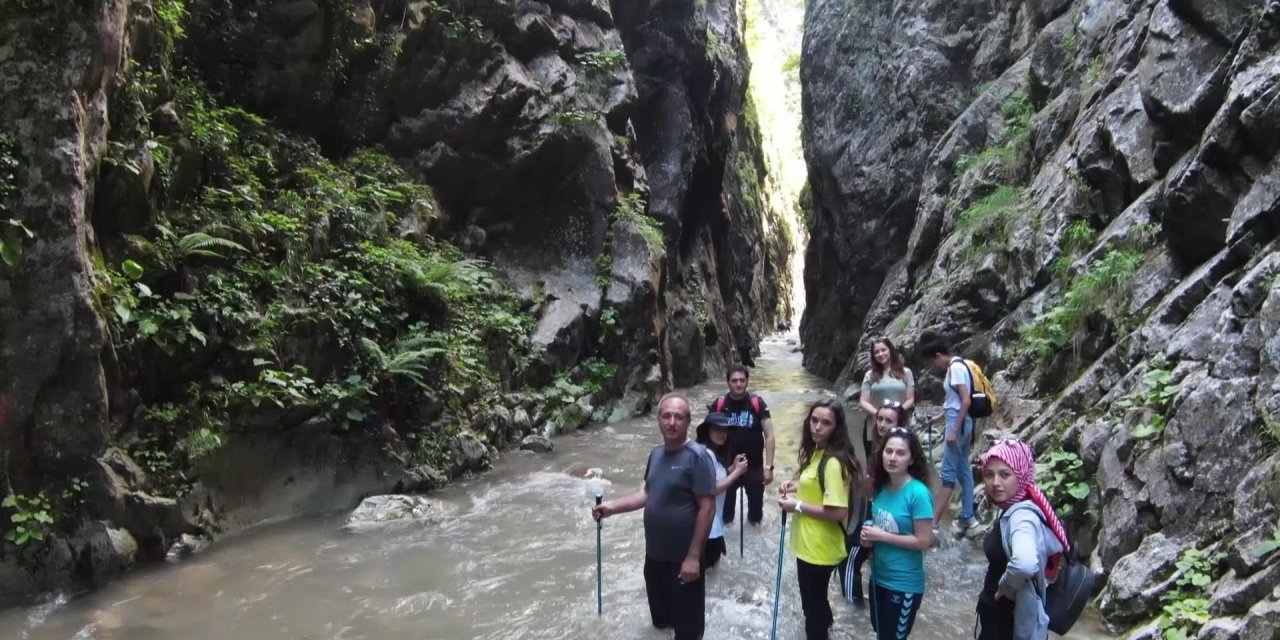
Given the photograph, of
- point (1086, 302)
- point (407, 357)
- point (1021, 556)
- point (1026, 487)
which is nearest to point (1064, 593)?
point (1021, 556)

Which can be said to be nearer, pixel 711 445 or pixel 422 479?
pixel 711 445

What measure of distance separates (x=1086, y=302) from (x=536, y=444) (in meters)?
7.73

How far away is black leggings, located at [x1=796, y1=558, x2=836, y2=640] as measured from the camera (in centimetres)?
451

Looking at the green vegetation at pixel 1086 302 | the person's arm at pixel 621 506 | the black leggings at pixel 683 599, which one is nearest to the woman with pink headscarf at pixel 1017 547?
the black leggings at pixel 683 599

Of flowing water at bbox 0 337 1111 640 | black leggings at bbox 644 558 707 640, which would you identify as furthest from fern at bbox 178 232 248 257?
black leggings at bbox 644 558 707 640

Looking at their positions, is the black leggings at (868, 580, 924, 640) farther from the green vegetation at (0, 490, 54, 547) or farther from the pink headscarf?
the green vegetation at (0, 490, 54, 547)

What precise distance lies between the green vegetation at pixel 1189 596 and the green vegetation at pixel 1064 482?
1556 millimetres

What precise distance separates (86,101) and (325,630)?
482 cm

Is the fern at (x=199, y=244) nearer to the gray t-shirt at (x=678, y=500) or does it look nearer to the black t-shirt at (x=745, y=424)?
the black t-shirt at (x=745, y=424)

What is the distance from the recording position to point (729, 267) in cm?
3162

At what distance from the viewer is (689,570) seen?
434 centimetres

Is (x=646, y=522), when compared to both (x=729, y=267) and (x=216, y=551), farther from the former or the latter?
(x=729, y=267)

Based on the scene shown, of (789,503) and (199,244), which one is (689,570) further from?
(199,244)

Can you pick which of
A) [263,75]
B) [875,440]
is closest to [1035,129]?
[875,440]
